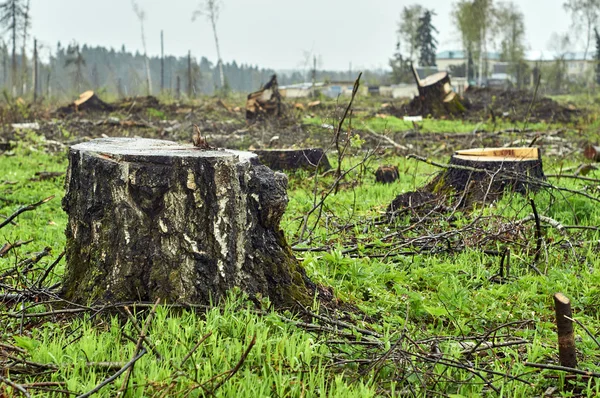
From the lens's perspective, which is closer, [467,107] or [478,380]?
[478,380]

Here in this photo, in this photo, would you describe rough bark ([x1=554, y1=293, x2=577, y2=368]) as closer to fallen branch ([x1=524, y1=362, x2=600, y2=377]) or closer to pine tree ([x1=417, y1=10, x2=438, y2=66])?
fallen branch ([x1=524, y1=362, x2=600, y2=377])

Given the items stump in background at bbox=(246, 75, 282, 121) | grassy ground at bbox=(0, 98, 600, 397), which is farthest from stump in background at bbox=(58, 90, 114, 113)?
grassy ground at bbox=(0, 98, 600, 397)

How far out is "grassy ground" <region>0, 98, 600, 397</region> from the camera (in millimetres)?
2590

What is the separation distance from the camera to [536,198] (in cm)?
650

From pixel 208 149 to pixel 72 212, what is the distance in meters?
0.90

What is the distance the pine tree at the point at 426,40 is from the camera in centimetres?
6347

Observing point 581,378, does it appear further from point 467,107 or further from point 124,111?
point 467,107

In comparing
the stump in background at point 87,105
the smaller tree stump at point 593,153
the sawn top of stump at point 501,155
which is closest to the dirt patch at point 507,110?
the smaller tree stump at point 593,153

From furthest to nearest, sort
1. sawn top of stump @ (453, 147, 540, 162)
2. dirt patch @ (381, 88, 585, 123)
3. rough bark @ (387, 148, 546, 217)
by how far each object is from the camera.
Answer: dirt patch @ (381, 88, 585, 123), sawn top of stump @ (453, 147, 540, 162), rough bark @ (387, 148, 546, 217)

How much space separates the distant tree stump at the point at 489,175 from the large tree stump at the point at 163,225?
12.3 feet

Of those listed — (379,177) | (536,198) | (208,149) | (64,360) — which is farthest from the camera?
(379,177)

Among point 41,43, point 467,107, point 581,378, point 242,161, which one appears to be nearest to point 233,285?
point 242,161

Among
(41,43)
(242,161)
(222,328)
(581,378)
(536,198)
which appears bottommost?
(581,378)

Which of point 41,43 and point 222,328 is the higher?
point 41,43
